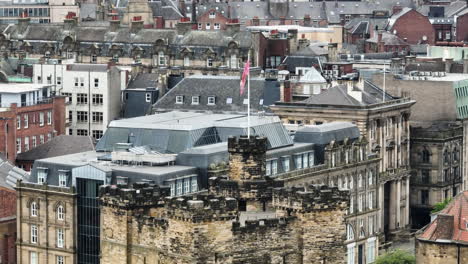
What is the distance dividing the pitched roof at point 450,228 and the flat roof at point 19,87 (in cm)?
4966

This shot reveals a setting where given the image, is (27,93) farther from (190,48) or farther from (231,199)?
(231,199)

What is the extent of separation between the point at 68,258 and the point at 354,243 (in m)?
31.2

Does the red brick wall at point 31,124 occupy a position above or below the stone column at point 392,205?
above

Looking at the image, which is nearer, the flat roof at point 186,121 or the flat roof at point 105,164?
the flat roof at point 105,164

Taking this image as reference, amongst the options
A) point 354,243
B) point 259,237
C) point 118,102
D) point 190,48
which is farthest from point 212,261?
point 190,48

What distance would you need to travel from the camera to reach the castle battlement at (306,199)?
7244 centimetres

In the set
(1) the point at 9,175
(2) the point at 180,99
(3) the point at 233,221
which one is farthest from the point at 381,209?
(3) the point at 233,221

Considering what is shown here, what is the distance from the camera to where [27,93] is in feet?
535

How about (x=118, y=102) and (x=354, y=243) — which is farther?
(x=118, y=102)

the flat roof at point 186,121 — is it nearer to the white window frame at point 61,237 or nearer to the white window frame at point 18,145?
the white window frame at point 61,237

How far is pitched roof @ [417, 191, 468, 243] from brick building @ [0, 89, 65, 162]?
150 feet

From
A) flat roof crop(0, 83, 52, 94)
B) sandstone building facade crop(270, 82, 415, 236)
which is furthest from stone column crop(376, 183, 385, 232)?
flat roof crop(0, 83, 52, 94)

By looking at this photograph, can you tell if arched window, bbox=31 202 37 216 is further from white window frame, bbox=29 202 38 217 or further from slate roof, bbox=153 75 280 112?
slate roof, bbox=153 75 280 112

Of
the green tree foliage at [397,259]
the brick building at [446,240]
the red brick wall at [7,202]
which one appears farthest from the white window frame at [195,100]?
the brick building at [446,240]
